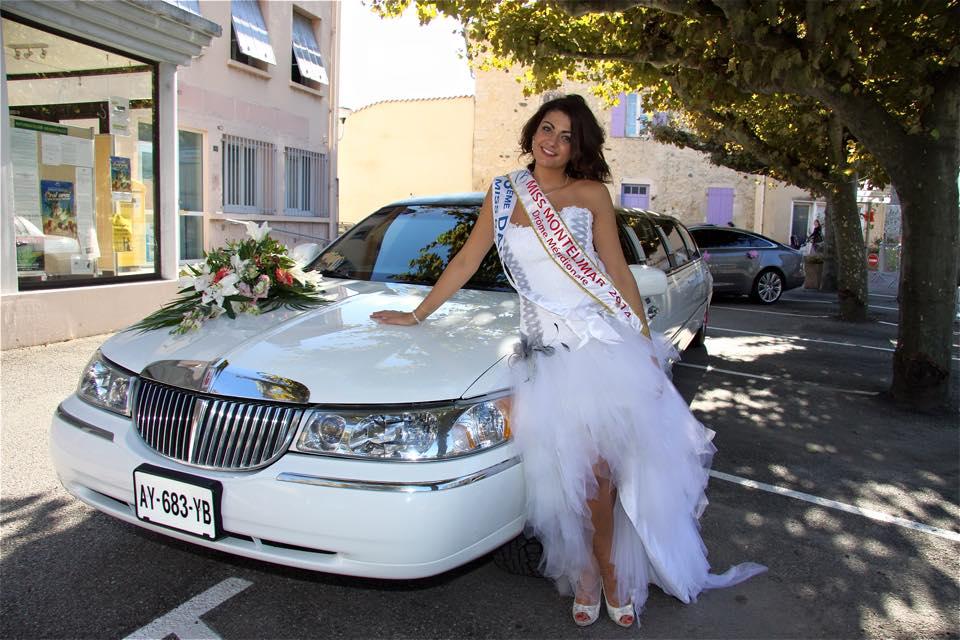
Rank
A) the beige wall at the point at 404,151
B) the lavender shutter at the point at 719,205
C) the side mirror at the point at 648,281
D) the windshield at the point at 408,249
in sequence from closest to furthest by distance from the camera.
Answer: the side mirror at the point at 648,281 < the windshield at the point at 408,249 < the lavender shutter at the point at 719,205 < the beige wall at the point at 404,151

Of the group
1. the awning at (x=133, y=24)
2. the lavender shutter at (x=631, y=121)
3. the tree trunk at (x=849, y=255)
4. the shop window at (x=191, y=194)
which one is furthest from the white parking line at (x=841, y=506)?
the lavender shutter at (x=631, y=121)

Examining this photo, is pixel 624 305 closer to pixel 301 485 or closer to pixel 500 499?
pixel 500 499

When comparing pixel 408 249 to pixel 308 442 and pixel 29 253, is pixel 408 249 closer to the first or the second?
pixel 308 442

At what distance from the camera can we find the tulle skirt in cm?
245

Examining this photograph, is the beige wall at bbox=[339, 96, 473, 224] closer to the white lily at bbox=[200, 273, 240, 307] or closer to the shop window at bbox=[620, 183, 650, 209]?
the shop window at bbox=[620, 183, 650, 209]

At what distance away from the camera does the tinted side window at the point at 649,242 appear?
17.1ft

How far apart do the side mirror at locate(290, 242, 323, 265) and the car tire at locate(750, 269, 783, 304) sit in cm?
1150

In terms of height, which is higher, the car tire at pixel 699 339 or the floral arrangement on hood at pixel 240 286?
the floral arrangement on hood at pixel 240 286

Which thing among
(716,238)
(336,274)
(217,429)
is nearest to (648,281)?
(336,274)

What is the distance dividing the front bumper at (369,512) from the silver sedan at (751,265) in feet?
40.5

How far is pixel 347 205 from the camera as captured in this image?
30766mm

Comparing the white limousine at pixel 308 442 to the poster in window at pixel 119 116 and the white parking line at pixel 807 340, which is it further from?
the white parking line at pixel 807 340

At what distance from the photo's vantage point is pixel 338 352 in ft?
8.74

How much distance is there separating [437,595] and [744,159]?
1312cm
